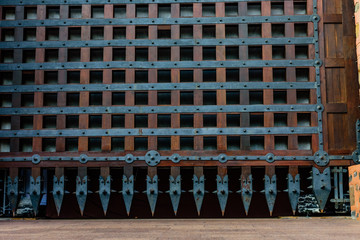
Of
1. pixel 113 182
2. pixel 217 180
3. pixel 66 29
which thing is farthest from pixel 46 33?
pixel 217 180

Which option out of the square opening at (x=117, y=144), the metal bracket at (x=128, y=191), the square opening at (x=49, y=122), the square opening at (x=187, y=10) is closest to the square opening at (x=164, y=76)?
the square opening at (x=187, y=10)

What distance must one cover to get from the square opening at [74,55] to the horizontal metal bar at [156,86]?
75 centimetres

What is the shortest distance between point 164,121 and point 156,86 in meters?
0.92

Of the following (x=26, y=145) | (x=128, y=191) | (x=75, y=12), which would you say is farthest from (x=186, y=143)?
(x=75, y=12)

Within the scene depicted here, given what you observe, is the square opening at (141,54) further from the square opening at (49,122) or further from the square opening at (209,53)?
the square opening at (49,122)

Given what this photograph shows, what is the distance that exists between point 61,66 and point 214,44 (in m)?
4.02

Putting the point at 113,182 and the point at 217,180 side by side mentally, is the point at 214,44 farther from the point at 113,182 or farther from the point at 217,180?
the point at 113,182

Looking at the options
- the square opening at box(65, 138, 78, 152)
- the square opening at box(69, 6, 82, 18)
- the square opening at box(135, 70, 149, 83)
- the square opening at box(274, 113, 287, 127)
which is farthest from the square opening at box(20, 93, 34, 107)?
the square opening at box(274, 113, 287, 127)

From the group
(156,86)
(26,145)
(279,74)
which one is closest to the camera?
(156,86)

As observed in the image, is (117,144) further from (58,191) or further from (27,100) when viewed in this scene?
(27,100)

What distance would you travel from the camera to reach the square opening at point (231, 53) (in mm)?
11758

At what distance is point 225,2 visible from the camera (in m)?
11.8

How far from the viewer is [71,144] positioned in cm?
1167

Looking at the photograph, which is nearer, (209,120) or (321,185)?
(321,185)
